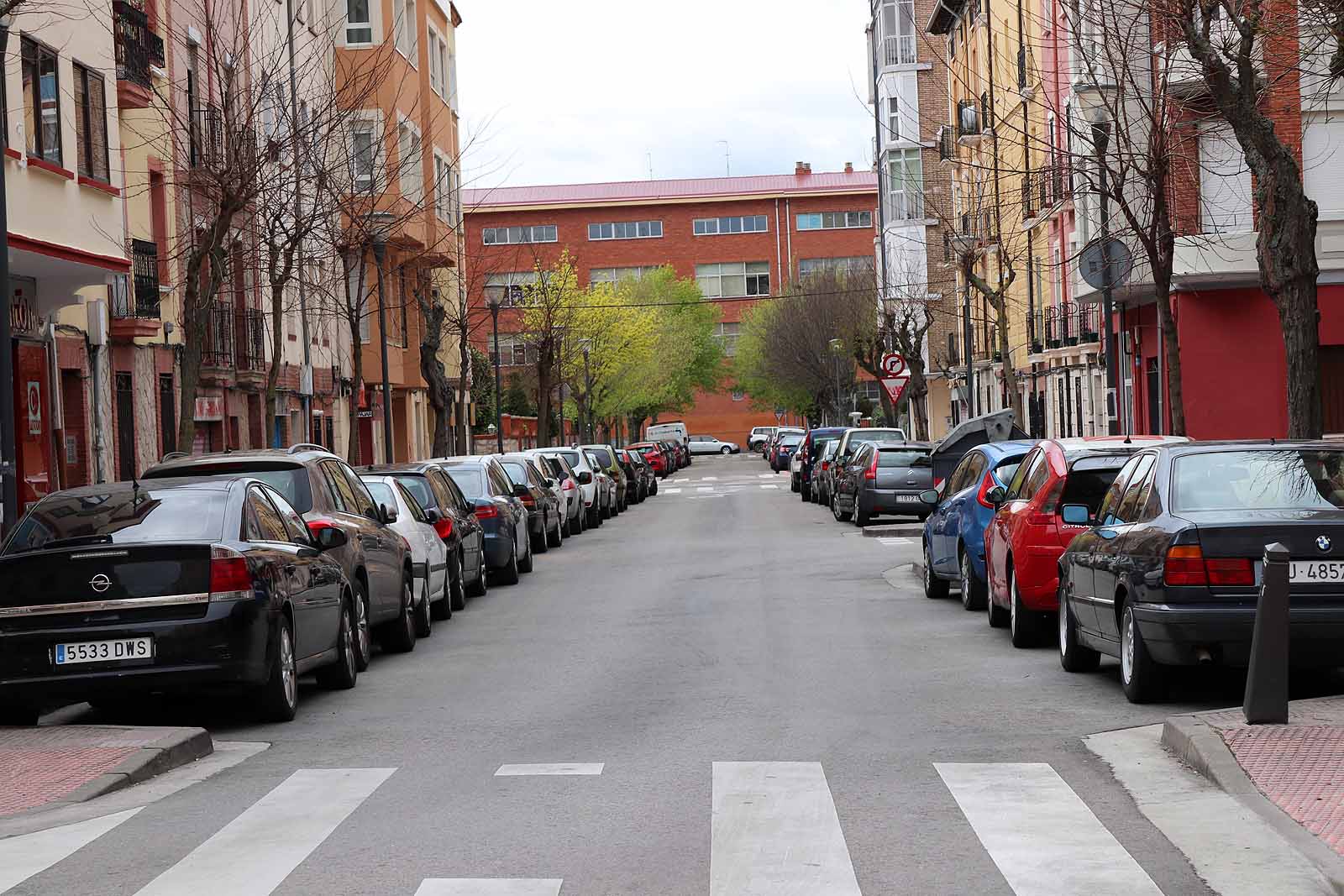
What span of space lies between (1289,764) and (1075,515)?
3.93 meters

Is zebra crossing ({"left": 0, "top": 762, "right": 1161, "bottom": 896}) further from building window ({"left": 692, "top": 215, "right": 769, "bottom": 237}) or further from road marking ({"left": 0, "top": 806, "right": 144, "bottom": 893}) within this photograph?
building window ({"left": 692, "top": 215, "right": 769, "bottom": 237})

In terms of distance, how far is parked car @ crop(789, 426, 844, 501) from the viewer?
48.7m

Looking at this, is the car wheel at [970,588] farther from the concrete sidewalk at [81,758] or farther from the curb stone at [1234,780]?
the concrete sidewalk at [81,758]

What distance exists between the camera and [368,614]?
14391 millimetres

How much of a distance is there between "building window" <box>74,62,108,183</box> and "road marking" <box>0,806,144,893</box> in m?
17.5

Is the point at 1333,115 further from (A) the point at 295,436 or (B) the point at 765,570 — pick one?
(A) the point at 295,436

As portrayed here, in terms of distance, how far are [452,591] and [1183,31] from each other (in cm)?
881

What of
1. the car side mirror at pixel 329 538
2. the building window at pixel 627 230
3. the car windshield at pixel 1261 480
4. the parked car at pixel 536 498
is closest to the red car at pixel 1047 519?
the car windshield at pixel 1261 480

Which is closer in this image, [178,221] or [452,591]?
[452,591]

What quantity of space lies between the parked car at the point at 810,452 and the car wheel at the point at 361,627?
110ft

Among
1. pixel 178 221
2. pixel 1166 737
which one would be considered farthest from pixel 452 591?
pixel 178 221

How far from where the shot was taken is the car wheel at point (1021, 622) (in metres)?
14.3

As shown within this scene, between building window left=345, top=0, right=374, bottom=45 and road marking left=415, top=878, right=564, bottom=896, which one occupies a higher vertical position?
building window left=345, top=0, right=374, bottom=45

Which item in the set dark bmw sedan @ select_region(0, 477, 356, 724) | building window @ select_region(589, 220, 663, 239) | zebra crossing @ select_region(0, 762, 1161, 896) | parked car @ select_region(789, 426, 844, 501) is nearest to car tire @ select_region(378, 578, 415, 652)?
dark bmw sedan @ select_region(0, 477, 356, 724)
